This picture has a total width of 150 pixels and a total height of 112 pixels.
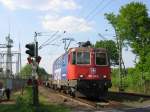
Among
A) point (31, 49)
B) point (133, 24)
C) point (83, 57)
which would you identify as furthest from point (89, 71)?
point (133, 24)

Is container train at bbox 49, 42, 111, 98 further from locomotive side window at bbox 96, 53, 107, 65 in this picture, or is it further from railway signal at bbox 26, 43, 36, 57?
railway signal at bbox 26, 43, 36, 57

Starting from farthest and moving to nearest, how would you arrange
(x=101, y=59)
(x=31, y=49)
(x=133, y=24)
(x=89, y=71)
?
(x=133, y=24) → (x=101, y=59) → (x=89, y=71) → (x=31, y=49)

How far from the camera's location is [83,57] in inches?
1225

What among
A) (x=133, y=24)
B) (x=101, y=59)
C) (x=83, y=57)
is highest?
(x=133, y=24)

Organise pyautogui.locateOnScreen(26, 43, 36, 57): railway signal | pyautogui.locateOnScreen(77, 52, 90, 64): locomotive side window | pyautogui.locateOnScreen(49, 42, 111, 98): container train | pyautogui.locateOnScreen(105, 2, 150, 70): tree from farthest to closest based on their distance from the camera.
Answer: pyautogui.locateOnScreen(105, 2, 150, 70): tree
pyautogui.locateOnScreen(77, 52, 90, 64): locomotive side window
pyautogui.locateOnScreen(49, 42, 111, 98): container train
pyautogui.locateOnScreen(26, 43, 36, 57): railway signal

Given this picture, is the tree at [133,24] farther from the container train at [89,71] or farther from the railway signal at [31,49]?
the railway signal at [31,49]

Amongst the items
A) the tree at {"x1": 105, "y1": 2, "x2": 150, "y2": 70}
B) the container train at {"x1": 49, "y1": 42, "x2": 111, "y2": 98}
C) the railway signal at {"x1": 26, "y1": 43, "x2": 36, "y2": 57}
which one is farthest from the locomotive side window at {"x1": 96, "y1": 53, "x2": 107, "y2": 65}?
the tree at {"x1": 105, "y1": 2, "x2": 150, "y2": 70}

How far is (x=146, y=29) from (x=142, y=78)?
62.8ft

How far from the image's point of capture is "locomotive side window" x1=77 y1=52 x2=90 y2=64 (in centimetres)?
3092

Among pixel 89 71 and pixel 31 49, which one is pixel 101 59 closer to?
pixel 89 71

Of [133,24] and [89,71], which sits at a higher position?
[133,24]

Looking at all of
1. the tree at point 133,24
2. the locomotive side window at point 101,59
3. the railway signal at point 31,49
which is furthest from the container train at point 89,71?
the tree at point 133,24

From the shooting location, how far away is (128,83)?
57.4 m

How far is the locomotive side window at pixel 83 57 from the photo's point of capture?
1217 inches
